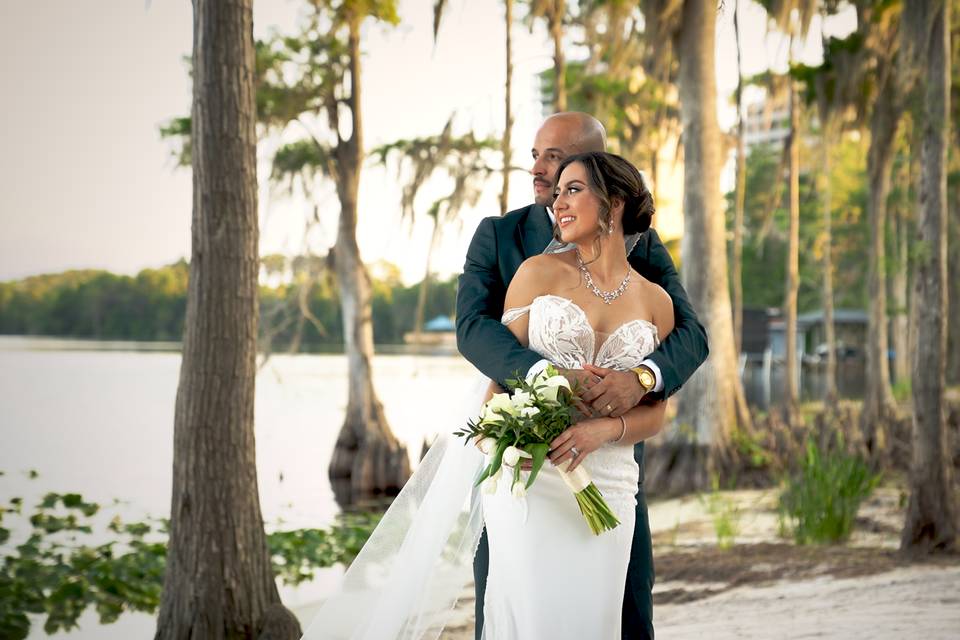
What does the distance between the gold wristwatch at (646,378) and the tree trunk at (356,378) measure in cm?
1186

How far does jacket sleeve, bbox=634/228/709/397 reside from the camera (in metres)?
2.84

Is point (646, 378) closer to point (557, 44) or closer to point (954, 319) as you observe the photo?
point (557, 44)

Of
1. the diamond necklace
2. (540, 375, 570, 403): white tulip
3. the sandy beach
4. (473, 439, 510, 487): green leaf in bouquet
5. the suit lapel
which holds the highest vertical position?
the suit lapel

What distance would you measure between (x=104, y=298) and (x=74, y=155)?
6790 mm

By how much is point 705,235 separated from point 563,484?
1013 cm

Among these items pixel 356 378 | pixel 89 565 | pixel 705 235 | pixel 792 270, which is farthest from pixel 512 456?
pixel 792 270

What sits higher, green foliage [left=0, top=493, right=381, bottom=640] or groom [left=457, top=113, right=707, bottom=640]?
groom [left=457, top=113, right=707, bottom=640]

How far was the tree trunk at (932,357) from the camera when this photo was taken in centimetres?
672

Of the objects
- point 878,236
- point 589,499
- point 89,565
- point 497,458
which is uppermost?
point 878,236

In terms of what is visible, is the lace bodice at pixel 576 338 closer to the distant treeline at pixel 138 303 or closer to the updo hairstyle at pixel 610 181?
the updo hairstyle at pixel 610 181

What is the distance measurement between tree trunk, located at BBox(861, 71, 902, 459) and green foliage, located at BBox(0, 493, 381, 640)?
27.4ft

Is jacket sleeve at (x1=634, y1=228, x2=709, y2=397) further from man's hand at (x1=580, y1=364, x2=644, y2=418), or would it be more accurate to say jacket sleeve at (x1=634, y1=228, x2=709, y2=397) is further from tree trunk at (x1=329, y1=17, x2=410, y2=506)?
tree trunk at (x1=329, y1=17, x2=410, y2=506)

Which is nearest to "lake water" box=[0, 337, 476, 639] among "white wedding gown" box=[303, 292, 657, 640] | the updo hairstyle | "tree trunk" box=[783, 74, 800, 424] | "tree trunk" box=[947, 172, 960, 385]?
"white wedding gown" box=[303, 292, 657, 640]

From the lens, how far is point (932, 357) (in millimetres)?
6801
